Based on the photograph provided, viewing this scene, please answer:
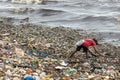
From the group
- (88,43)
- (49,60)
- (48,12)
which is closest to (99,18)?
(48,12)

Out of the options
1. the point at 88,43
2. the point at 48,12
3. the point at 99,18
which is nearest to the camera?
the point at 88,43

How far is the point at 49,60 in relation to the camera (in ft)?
43.9

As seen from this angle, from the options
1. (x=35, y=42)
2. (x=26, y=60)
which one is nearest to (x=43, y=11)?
(x=35, y=42)

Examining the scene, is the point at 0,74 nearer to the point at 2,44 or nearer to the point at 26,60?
the point at 26,60

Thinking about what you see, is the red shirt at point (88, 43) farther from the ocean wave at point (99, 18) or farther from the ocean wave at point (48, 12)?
the ocean wave at point (48, 12)

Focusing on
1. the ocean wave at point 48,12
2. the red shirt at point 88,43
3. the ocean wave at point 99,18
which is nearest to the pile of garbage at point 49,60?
the red shirt at point 88,43

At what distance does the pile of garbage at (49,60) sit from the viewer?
445 inches

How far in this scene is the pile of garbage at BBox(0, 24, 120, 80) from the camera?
11.3 meters

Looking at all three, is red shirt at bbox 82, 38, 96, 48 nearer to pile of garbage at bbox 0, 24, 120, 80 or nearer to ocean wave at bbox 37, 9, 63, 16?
pile of garbage at bbox 0, 24, 120, 80

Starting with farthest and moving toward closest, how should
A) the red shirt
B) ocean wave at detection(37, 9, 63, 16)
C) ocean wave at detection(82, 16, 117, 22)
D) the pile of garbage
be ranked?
ocean wave at detection(37, 9, 63, 16)
ocean wave at detection(82, 16, 117, 22)
the red shirt
the pile of garbage

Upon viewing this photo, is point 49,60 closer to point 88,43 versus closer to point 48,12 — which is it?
point 88,43

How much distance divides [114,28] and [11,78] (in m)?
15.1

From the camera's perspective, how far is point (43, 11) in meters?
31.5

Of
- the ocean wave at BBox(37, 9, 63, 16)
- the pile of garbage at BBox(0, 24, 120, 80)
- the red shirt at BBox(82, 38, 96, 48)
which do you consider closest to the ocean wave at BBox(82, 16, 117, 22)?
the ocean wave at BBox(37, 9, 63, 16)
